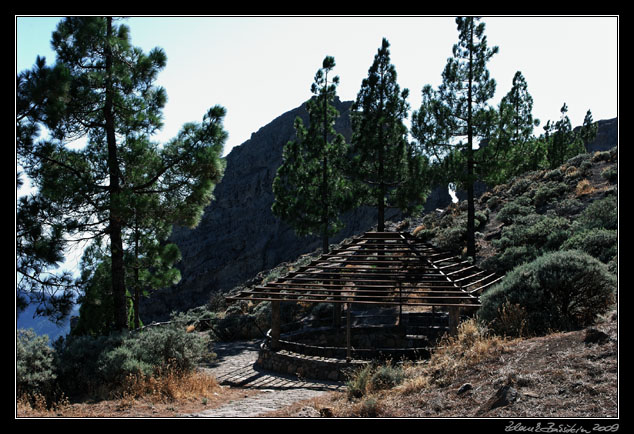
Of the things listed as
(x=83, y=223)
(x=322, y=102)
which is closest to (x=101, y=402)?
(x=83, y=223)

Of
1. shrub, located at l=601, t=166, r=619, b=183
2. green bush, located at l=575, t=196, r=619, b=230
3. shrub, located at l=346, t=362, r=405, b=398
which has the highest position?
shrub, located at l=601, t=166, r=619, b=183

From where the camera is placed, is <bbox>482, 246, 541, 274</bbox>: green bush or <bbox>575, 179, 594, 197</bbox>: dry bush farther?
<bbox>575, 179, 594, 197</bbox>: dry bush

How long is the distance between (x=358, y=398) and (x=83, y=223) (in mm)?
8409

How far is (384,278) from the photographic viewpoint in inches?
561

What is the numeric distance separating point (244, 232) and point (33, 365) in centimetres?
6014

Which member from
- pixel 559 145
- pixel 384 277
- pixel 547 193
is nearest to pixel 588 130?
pixel 559 145

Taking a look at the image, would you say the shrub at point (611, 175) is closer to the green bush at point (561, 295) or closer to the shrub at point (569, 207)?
the shrub at point (569, 207)

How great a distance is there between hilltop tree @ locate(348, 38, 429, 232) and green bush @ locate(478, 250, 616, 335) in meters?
11.5

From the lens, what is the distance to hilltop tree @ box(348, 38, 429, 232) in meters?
22.2

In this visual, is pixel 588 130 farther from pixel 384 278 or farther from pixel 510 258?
pixel 384 278

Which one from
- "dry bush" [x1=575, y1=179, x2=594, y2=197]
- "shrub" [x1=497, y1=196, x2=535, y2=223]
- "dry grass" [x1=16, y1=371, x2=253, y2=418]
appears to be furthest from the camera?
"shrub" [x1=497, y1=196, x2=535, y2=223]

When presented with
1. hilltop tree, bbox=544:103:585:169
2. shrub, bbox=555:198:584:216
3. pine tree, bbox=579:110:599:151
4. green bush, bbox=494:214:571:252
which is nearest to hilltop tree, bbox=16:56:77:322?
green bush, bbox=494:214:571:252

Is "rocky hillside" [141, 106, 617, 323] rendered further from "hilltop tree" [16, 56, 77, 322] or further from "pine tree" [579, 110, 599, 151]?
"hilltop tree" [16, 56, 77, 322]

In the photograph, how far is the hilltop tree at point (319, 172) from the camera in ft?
73.7
